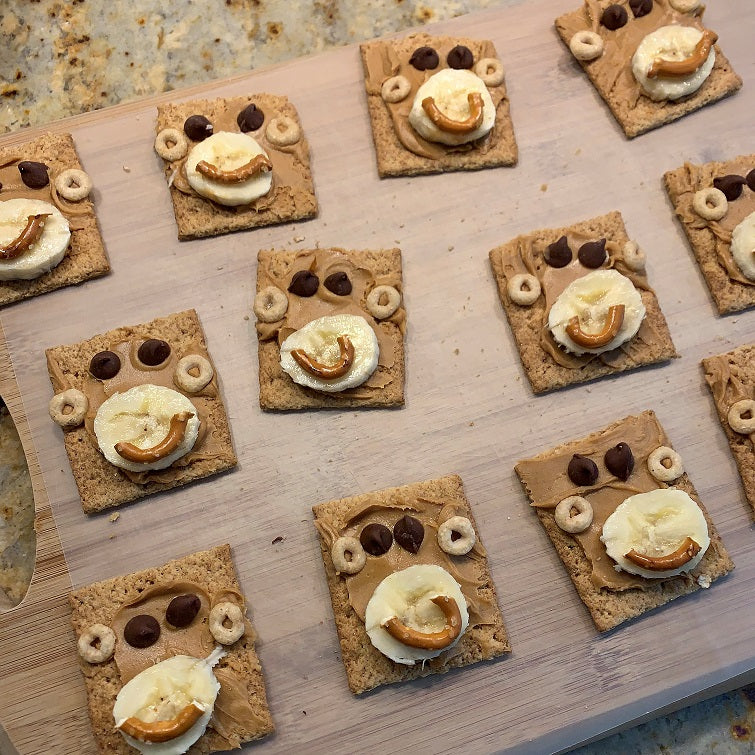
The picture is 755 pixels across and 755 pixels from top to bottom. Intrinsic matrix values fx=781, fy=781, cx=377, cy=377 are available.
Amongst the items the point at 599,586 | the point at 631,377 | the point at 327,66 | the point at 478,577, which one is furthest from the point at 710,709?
the point at 327,66

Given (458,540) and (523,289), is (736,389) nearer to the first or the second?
(523,289)

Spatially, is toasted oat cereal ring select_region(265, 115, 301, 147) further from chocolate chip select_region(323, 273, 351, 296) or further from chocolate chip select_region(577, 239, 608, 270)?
chocolate chip select_region(577, 239, 608, 270)

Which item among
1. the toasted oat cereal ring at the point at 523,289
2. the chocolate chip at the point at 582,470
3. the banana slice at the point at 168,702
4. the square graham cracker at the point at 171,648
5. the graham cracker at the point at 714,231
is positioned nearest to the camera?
the banana slice at the point at 168,702

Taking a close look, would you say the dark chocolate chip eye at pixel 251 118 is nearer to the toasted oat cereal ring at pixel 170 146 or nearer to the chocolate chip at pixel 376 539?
the toasted oat cereal ring at pixel 170 146

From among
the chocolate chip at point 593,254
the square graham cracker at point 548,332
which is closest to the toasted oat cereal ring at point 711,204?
the square graham cracker at point 548,332

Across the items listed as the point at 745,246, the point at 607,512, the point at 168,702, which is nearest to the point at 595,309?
the point at 745,246

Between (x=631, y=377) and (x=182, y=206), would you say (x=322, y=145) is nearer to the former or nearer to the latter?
(x=182, y=206)
